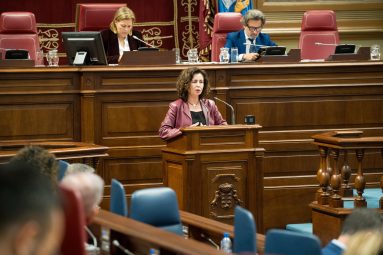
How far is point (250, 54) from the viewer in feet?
27.1

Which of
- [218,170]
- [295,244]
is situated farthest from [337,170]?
[295,244]

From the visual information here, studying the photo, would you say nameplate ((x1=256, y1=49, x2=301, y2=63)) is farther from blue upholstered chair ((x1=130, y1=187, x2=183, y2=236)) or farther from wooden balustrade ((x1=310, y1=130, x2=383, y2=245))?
blue upholstered chair ((x1=130, y1=187, x2=183, y2=236))

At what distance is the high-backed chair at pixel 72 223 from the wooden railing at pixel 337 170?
14.0ft

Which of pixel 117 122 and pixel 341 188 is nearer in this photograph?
pixel 341 188

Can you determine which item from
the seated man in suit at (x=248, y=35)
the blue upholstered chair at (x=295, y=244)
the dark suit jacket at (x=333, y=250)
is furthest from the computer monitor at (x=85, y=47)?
the blue upholstered chair at (x=295, y=244)

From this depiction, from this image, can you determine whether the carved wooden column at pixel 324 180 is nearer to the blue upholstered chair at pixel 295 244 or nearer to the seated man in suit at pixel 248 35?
the seated man in suit at pixel 248 35

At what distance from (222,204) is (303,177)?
1.43 m

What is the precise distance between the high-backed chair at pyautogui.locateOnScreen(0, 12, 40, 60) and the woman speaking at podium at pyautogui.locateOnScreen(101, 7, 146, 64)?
957 millimetres

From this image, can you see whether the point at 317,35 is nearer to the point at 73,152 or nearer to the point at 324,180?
the point at 324,180

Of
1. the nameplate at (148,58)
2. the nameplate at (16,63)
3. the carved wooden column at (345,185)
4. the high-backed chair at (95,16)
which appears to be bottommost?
the carved wooden column at (345,185)

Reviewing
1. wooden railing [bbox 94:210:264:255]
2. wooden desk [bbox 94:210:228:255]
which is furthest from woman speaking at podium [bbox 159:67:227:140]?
wooden desk [bbox 94:210:228:255]

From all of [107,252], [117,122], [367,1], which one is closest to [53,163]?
[107,252]

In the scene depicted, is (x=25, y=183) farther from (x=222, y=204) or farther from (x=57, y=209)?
(x=222, y=204)

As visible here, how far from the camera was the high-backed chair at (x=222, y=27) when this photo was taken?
926 cm
